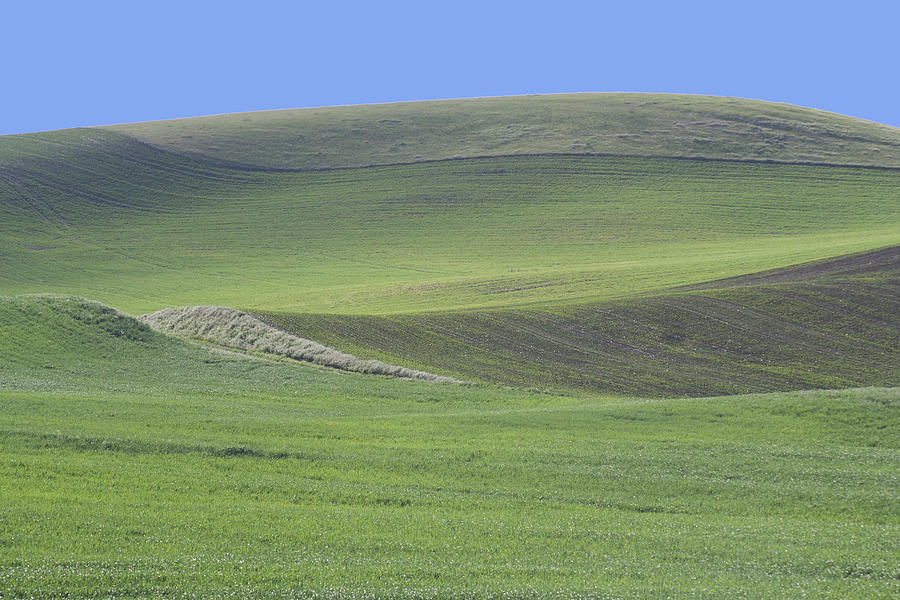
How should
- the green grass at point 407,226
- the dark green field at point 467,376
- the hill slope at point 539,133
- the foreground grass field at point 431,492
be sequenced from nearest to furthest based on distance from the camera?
the foreground grass field at point 431,492
the dark green field at point 467,376
the green grass at point 407,226
the hill slope at point 539,133

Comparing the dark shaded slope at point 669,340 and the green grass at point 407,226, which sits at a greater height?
the green grass at point 407,226

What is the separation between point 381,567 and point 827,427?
14.7m

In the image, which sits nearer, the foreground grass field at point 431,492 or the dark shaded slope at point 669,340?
the foreground grass field at point 431,492

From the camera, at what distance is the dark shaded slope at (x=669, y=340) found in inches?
1187

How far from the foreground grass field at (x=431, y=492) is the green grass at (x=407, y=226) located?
19962mm

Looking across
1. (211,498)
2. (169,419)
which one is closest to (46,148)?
(169,419)

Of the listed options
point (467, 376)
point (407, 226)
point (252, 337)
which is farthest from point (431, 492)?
point (407, 226)

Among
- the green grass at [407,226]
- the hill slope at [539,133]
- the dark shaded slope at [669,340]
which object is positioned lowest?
the dark shaded slope at [669,340]

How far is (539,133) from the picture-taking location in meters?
91.3

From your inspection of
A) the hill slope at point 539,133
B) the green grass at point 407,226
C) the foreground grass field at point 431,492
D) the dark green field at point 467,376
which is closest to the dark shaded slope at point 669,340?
the dark green field at point 467,376

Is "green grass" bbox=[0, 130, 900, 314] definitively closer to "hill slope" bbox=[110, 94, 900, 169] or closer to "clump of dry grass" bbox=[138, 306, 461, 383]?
"hill slope" bbox=[110, 94, 900, 169]

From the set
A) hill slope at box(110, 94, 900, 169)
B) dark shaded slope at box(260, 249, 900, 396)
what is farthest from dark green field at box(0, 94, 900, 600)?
hill slope at box(110, 94, 900, 169)

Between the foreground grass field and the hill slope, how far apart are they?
64264 mm

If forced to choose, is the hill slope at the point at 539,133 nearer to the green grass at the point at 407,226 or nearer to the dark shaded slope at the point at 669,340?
the green grass at the point at 407,226
